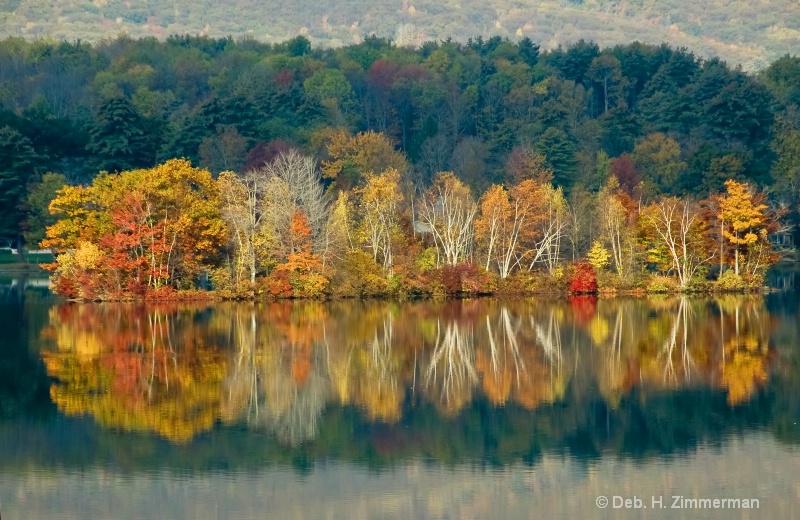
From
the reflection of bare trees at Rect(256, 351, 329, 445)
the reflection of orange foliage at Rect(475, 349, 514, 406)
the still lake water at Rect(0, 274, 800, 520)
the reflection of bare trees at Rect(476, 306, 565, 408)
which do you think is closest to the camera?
the still lake water at Rect(0, 274, 800, 520)

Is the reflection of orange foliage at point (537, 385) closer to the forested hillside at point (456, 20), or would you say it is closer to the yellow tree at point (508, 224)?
the yellow tree at point (508, 224)

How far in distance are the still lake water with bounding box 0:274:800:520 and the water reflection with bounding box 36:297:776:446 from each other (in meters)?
0.09

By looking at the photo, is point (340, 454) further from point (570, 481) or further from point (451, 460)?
point (570, 481)

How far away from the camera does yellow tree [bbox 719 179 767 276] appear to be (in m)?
47.5

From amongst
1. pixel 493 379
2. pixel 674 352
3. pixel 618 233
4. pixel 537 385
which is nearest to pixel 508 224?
pixel 618 233

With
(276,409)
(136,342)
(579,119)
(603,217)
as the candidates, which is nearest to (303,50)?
(579,119)

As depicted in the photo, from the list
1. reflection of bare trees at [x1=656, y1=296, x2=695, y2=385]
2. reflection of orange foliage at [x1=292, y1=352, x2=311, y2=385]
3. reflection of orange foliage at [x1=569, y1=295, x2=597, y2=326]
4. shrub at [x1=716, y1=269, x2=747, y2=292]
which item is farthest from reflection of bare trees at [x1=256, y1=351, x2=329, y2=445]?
shrub at [x1=716, y1=269, x2=747, y2=292]

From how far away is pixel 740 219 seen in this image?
48.0 meters

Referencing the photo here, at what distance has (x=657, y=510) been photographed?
52.6 feet

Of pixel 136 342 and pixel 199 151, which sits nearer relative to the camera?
pixel 136 342

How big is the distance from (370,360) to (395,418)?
21.9ft

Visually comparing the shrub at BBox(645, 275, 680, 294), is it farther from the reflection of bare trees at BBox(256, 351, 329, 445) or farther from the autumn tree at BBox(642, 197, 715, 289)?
the reflection of bare trees at BBox(256, 351, 329, 445)

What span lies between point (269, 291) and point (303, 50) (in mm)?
76701

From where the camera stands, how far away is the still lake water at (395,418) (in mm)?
16766
